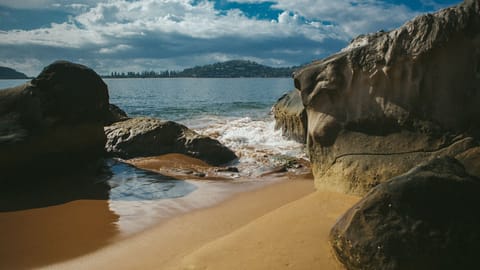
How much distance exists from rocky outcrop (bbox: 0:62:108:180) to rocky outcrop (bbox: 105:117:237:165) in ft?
4.17

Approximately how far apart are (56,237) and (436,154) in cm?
466

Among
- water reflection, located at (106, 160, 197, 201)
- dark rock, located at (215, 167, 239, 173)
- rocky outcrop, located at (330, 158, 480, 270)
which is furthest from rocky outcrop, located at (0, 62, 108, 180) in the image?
rocky outcrop, located at (330, 158, 480, 270)

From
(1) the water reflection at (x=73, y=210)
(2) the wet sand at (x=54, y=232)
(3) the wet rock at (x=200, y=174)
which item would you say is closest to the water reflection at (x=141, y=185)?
(1) the water reflection at (x=73, y=210)

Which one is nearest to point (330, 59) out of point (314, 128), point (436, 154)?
point (314, 128)

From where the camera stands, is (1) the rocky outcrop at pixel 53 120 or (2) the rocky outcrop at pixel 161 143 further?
(2) the rocky outcrop at pixel 161 143

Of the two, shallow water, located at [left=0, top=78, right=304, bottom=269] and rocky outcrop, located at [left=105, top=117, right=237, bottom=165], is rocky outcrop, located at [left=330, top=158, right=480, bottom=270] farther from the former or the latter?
rocky outcrop, located at [left=105, top=117, right=237, bottom=165]

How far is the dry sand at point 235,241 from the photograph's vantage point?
3.74 m

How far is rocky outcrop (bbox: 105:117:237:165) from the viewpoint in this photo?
985 centimetres

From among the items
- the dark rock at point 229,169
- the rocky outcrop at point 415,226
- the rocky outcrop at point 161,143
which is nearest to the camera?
the rocky outcrop at point 415,226

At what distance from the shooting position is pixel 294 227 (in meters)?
4.39

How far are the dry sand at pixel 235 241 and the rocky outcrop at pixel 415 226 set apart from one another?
409 millimetres

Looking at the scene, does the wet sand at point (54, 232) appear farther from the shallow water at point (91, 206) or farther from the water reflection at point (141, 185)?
the water reflection at point (141, 185)

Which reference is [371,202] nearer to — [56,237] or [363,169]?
[363,169]

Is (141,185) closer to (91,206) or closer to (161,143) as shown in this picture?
(91,206)
